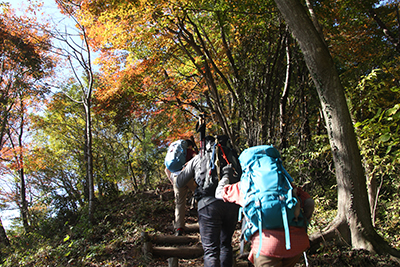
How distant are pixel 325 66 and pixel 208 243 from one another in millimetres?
3012

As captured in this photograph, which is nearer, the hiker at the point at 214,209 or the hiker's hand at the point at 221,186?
the hiker's hand at the point at 221,186

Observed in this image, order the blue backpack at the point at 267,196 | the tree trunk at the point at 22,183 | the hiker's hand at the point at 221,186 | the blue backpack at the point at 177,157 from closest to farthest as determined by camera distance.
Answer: the blue backpack at the point at 267,196
the hiker's hand at the point at 221,186
the blue backpack at the point at 177,157
the tree trunk at the point at 22,183

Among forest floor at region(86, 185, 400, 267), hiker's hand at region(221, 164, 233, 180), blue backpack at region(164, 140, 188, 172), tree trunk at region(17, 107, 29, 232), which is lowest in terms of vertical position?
forest floor at region(86, 185, 400, 267)

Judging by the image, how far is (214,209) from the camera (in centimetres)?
282

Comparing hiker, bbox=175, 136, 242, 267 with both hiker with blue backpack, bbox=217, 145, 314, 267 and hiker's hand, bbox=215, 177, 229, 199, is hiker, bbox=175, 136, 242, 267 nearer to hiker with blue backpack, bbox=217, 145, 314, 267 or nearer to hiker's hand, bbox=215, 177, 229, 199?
hiker's hand, bbox=215, 177, 229, 199

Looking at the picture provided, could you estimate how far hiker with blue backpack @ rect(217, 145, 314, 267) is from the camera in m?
2.06

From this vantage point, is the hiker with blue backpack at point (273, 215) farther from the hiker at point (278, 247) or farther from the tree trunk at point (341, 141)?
the tree trunk at point (341, 141)

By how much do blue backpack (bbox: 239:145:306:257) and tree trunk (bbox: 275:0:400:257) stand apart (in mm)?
1848

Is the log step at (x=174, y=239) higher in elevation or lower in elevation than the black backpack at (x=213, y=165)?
lower

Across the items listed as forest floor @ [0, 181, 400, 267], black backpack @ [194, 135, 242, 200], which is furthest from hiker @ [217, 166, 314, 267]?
forest floor @ [0, 181, 400, 267]

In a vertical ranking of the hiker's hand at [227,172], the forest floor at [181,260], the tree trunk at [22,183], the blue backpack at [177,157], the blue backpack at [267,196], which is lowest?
the forest floor at [181,260]

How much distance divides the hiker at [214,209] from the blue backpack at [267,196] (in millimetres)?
542

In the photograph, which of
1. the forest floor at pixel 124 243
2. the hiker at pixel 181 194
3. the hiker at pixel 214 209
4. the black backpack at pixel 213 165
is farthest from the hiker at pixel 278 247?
the hiker at pixel 181 194

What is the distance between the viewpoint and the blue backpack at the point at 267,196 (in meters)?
2.06
